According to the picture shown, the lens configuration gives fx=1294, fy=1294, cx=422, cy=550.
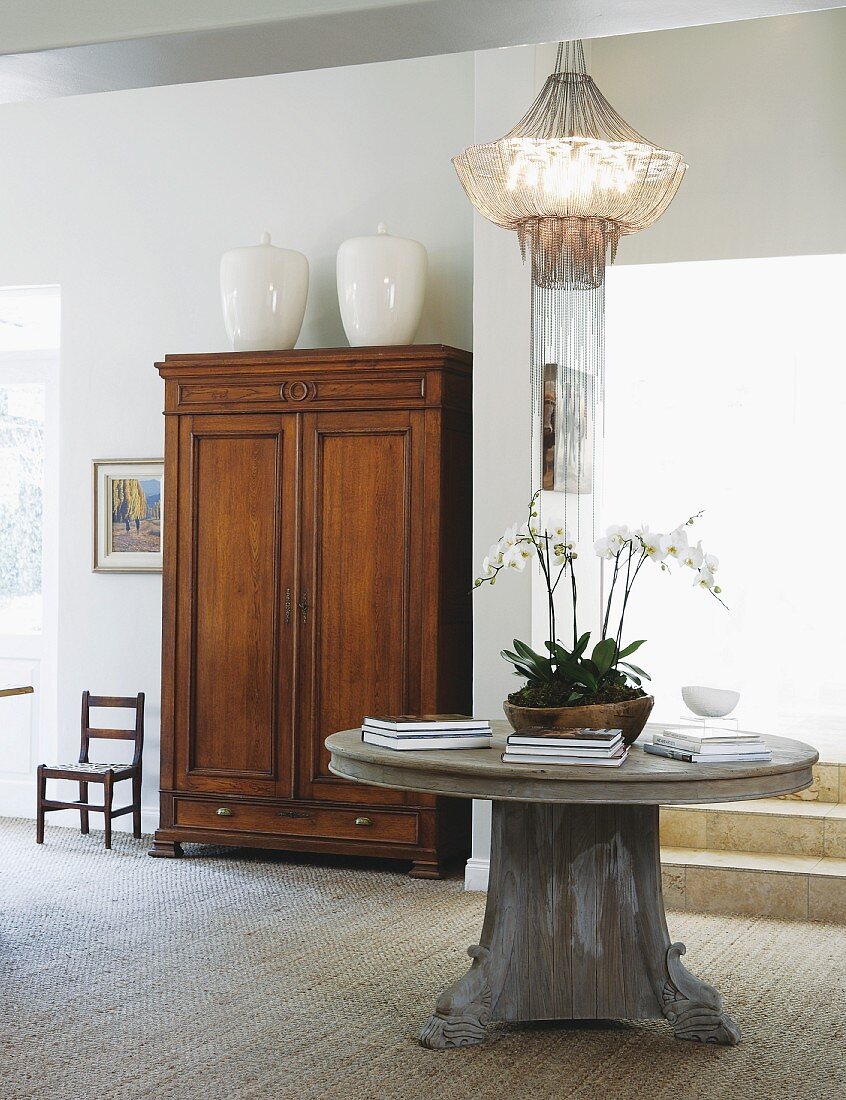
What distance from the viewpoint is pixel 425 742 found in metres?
3.33

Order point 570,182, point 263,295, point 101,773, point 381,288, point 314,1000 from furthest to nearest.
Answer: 1. point 101,773
2. point 263,295
3. point 381,288
4. point 570,182
5. point 314,1000

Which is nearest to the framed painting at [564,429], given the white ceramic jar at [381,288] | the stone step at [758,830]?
the white ceramic jar at [381,288]

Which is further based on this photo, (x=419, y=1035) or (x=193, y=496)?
(x=193, y=496)

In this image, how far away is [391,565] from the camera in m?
5.24

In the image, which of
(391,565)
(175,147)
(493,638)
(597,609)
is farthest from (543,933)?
(175,147)

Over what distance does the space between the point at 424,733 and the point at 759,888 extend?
6.34 feet

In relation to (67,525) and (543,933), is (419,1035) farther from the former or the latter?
(67,525)

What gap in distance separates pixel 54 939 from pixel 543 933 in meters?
1.86

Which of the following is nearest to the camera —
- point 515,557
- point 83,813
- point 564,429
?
point 515,557

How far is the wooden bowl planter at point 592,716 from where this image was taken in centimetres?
333

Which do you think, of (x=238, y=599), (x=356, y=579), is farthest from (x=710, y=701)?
(x=238, y=599)

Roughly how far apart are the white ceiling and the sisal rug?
2304mm

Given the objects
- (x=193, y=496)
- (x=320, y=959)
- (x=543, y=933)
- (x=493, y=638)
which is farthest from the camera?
(x=193, y=496)

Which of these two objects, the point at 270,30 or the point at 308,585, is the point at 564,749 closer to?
the point at 270,30
